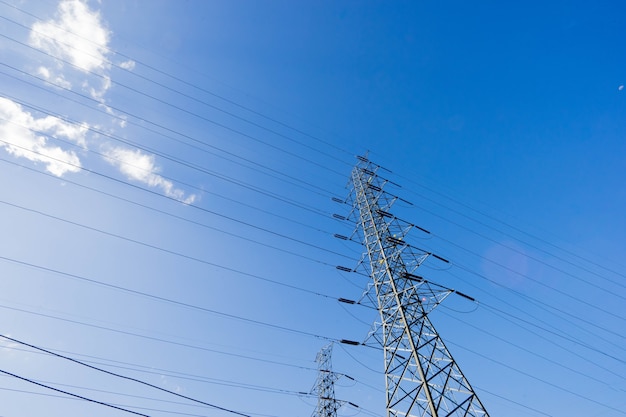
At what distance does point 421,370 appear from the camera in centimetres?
920

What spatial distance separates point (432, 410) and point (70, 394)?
334 inches

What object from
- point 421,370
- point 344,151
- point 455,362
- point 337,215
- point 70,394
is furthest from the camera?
point 344,151

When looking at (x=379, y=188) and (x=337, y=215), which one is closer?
(x=379, y=188)

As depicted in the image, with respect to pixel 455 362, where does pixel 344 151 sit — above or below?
above

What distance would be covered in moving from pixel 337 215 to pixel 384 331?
8.89m

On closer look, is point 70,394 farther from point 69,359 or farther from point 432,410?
point 432,410

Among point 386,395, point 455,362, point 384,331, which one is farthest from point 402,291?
point 386,395

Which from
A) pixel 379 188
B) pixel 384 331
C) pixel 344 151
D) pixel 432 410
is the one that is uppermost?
pixel 344 151

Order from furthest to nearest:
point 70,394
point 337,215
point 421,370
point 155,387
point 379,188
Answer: point 337,215 < point 379,188 < point 421,370 < point 155,387 < point 70,394

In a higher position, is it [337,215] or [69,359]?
[337,215]

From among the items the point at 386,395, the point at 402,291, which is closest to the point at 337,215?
the point at 402,291

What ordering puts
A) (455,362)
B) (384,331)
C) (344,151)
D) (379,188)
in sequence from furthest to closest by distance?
(344,151) → (379,188) → (384,331) → (455,362)

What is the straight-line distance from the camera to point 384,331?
11336 mm

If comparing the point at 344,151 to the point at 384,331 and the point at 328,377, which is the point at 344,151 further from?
the point at 328,377
